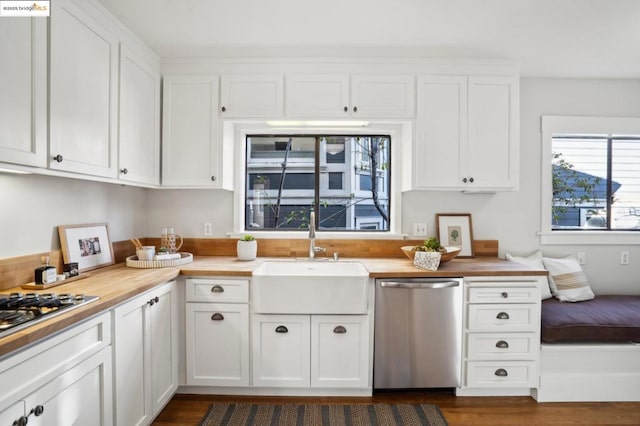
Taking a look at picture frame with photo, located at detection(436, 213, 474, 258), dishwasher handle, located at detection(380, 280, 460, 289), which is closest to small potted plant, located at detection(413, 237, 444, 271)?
dishwasher handle, located at detection(380, 280, 460, 289)

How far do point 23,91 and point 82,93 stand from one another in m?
0.39

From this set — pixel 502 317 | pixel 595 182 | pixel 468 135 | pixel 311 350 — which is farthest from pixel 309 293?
pixel 595 182

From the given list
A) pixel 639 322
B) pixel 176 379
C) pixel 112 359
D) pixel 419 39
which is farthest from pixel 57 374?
pixel 639 322

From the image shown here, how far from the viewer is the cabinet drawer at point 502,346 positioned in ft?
7.95

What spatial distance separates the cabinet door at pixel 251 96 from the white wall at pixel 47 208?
→ 104 centimetres

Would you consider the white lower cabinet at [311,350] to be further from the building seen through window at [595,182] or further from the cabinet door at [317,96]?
the building seen through window at [595,182]

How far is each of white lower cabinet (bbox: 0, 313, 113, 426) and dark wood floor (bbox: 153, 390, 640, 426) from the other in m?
0.74

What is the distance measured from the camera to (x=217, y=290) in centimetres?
238

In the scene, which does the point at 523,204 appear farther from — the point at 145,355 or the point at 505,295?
the point at 145,355

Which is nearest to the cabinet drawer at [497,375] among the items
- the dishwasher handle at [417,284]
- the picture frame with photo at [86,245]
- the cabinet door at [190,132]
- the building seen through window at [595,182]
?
the dishwasher handle at [417,284]

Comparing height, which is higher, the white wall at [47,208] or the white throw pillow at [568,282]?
the white wall at [47,208]

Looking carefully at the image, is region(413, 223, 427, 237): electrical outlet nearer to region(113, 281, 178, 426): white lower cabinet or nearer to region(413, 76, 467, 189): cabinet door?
region(413, 76, 467, 189): cabinet door

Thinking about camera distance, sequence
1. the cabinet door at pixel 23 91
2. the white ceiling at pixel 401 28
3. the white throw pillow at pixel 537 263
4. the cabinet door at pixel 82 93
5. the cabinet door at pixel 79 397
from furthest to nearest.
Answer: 1. the white throw pillow at pixel 537 263
2. the white ceiling at pixel 401 28
3. the cabinet door at pixel 82 93
4. the cabinet door at pixel 23 91
5. the cabinet door at pixel 79 397

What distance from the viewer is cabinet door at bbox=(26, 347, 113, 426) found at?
49.3 inches
